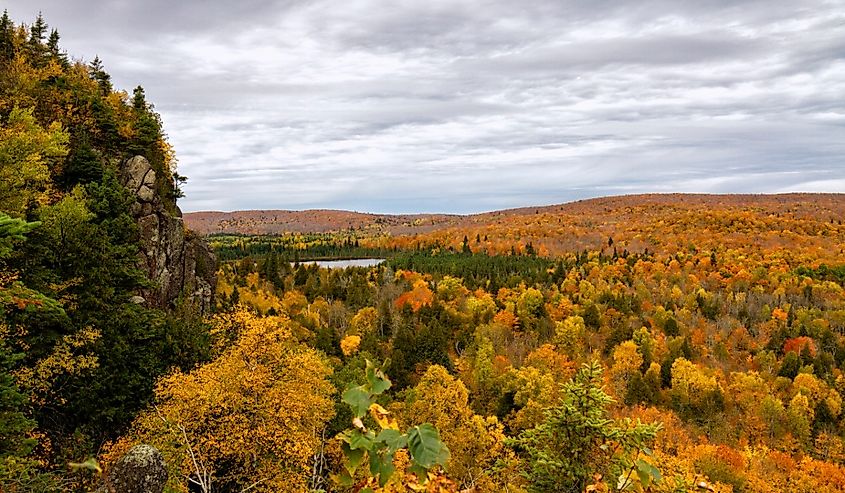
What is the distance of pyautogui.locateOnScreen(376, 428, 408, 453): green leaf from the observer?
2.98 meters

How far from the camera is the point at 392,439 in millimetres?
3025

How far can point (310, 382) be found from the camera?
28.2m

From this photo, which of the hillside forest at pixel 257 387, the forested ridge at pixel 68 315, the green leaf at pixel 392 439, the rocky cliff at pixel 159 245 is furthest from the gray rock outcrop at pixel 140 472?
the rocky cliff at pixel 159 245

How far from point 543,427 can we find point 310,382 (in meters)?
16.0

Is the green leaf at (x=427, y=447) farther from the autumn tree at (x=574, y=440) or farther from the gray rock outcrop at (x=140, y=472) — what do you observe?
the autumn tree at (x=574, y=440)

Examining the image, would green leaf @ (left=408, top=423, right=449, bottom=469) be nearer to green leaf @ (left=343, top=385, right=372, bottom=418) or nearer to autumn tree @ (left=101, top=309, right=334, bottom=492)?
green leaf @ (left=343, top=385, right=372, bottom=418)

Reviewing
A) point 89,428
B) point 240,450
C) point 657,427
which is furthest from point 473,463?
point 657,427

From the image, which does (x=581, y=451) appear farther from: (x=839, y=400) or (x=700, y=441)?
(x=839, y=400)

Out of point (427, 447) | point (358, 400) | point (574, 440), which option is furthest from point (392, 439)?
point (574, 440)

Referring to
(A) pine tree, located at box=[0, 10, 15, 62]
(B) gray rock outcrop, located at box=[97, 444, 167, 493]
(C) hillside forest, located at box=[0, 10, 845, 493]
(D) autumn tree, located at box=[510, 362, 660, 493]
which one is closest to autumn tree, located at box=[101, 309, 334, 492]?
(C) hillside forest, located at box=[0, 10, 845, 493]

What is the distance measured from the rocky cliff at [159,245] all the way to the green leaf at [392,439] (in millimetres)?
36888

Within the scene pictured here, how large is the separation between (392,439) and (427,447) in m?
0.23

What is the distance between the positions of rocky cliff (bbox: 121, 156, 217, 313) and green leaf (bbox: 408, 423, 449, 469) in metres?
37.0

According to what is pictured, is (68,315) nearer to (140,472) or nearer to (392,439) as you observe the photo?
(140,472)
